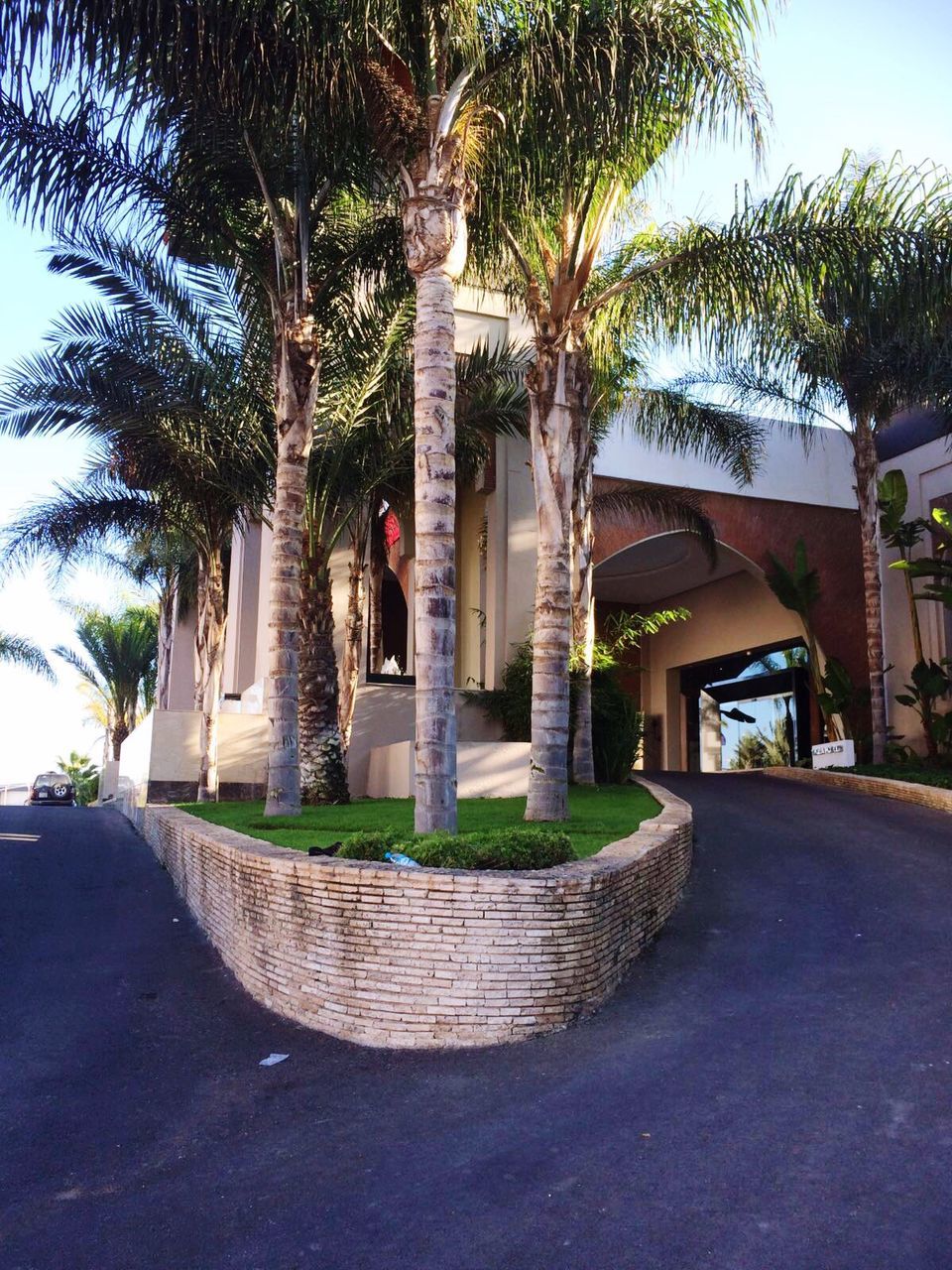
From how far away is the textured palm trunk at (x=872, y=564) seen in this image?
19844mm

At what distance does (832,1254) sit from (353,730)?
1534 centimetres

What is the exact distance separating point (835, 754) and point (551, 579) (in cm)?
1051

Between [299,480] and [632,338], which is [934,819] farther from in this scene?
[299,480]

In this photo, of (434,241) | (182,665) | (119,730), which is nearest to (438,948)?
(434,241)

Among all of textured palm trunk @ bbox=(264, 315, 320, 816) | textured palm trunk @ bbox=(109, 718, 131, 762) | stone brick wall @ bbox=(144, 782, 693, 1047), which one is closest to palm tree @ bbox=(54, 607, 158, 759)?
textured palm trunk @ bbox=(109, 718, 131, 762)

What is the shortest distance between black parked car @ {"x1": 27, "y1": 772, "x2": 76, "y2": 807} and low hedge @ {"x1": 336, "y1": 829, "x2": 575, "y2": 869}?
33.8 metres

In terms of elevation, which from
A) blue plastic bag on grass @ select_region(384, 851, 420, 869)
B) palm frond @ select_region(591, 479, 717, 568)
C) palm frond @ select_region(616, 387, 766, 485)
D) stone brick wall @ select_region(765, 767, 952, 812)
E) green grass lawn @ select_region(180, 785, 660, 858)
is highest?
palm frond @ select_region(616, 387, 766, 485)

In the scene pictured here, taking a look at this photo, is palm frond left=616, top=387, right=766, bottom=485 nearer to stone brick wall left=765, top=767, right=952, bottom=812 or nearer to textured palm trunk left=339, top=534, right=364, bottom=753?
textured palm trunk left=339, top=534, right=364, bottom=753

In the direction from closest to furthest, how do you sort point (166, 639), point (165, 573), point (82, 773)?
1. point (165, 573)
2. point (166, 639)
3. point (82, 773)

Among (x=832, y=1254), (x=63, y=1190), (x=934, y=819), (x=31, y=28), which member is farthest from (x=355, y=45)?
(x=934, y=819)

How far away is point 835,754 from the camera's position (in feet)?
67.8

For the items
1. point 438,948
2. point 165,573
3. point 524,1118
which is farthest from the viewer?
point 165,573

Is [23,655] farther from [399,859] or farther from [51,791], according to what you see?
[399,859]

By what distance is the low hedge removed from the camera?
7.33 metres
